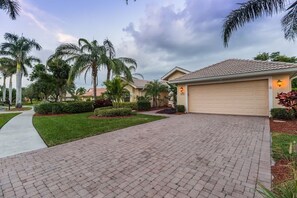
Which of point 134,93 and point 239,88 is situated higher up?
point 134,93

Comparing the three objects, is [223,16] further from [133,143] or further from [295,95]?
[133,143]

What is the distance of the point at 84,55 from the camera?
1587 centimetres

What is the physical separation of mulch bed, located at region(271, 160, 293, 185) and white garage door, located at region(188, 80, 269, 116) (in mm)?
8292

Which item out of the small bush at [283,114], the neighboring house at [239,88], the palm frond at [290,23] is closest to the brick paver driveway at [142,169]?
the small bush at [283,114]

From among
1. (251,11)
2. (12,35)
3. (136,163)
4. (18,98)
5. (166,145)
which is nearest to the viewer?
(136,163)

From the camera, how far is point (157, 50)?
19266mm

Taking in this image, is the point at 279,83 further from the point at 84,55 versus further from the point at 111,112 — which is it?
the point at 84,55

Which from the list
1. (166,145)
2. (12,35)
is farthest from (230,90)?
(12,35)

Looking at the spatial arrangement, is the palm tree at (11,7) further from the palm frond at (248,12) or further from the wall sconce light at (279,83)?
the wall sconce light at (279,83)

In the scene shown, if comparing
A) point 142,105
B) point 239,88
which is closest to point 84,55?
point 142,105

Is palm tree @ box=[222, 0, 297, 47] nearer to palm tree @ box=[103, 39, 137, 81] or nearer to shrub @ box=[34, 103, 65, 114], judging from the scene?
palm tree @ box=[103, 39, 137, 81]

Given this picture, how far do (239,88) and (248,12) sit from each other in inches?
237

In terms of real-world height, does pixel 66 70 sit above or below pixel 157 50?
below

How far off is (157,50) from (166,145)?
15.9 m
